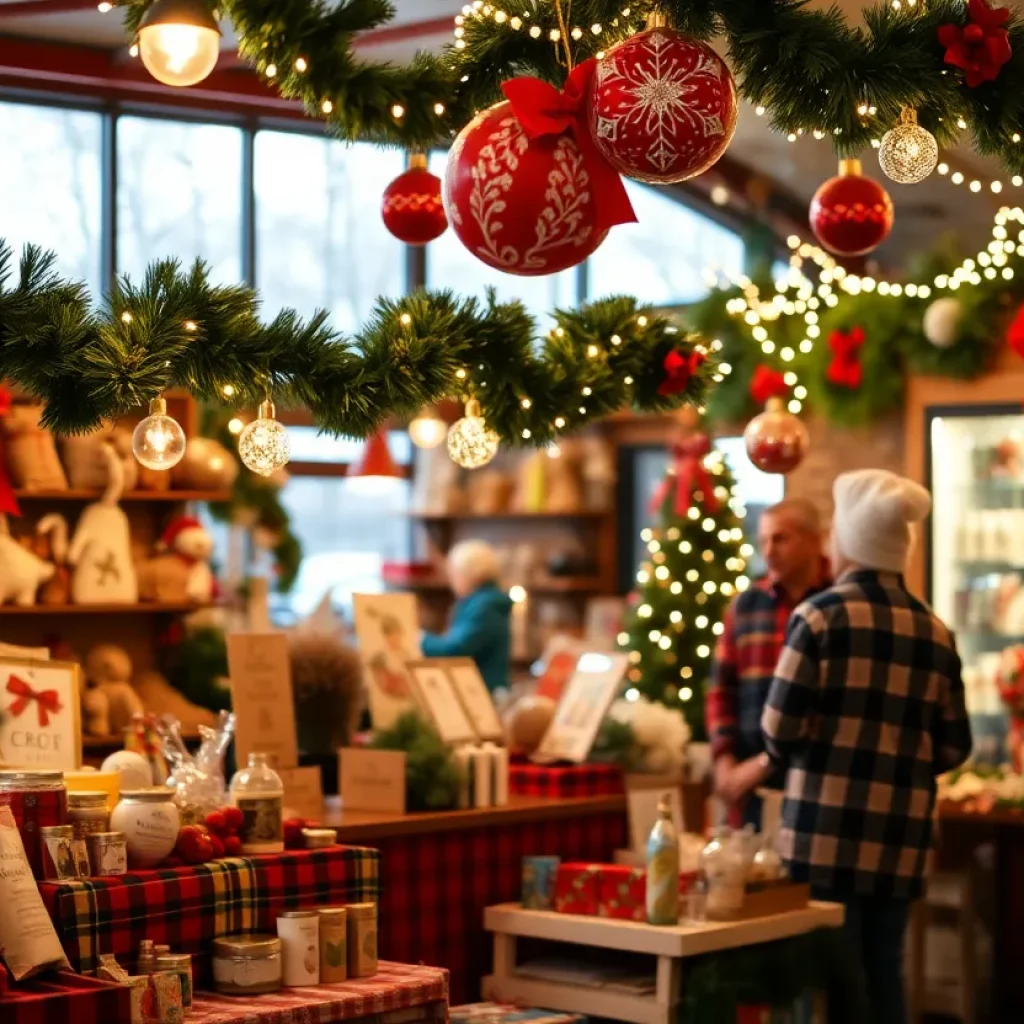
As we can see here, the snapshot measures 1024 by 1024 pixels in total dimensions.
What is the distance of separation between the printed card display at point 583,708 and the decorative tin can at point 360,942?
1.66 m

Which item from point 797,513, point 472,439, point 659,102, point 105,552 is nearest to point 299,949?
point 472,439

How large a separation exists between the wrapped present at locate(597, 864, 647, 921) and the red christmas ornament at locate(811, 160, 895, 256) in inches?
57.1

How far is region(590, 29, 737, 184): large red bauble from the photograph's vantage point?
7.78ft

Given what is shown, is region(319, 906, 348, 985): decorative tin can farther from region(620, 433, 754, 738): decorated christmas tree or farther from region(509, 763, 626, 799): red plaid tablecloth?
region(620, 433, 754, 738): decorated christmas tree

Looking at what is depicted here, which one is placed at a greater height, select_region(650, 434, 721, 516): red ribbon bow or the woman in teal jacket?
select_region(650, 434, 721, 516): red ribbon bow

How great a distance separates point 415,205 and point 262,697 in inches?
58.5

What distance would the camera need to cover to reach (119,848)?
309cm

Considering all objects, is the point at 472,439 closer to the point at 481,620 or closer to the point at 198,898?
the point at 198,898

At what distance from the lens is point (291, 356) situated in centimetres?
266

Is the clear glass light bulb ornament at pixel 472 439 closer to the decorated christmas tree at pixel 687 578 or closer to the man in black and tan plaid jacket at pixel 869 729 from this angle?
the man in black and tan plaid jacket at pixel 869 729

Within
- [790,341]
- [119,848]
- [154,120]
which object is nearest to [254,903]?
[119,848]

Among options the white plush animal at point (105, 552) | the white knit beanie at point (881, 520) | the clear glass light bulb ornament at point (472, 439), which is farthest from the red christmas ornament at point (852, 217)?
the white plush animal at point (105, 552)

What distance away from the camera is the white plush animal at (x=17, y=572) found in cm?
631

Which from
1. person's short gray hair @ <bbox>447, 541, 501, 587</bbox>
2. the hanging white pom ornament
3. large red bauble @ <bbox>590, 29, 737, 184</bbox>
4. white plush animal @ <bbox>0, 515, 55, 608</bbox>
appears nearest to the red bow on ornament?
the hanging white pom ornament
